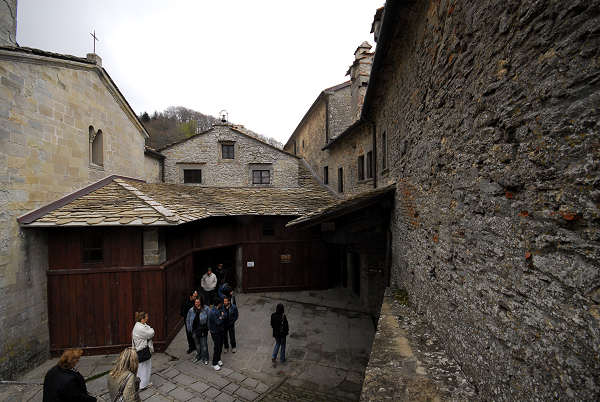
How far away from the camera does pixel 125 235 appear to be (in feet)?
24.3

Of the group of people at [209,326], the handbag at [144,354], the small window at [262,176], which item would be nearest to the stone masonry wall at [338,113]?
the small window at [262,176]

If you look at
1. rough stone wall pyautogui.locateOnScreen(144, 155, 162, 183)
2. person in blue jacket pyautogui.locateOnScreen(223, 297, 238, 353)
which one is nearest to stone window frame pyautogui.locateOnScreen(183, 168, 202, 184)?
rough stone wall pyautogui.locateOnScreen(144, 155, 162, 183)

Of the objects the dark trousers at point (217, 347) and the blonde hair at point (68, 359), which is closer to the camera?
the blonde hair at point (68, 359)

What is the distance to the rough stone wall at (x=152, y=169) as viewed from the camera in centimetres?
1303

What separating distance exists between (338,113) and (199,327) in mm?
13078

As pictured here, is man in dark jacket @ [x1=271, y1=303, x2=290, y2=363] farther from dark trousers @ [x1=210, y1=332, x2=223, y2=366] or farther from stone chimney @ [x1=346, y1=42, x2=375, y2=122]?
stone chimney @ [x1=346, y1=42, x2=375, y2=122]

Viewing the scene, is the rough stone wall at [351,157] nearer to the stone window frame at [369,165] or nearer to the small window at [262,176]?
the stone window frame at [369,165]

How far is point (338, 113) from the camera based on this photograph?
15.5m

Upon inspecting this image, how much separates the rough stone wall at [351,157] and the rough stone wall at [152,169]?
9.32 metres

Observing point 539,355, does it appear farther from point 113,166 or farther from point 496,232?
point 113,166

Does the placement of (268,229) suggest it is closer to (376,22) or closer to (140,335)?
(140,335)

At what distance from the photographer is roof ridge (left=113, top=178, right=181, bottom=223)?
7094 millimetres

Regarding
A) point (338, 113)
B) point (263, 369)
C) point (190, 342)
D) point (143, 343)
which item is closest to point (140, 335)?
point (143, 343)

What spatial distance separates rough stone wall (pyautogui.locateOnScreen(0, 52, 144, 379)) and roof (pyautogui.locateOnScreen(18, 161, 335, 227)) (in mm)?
474
